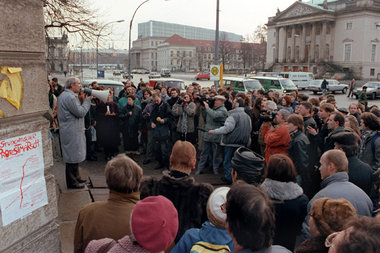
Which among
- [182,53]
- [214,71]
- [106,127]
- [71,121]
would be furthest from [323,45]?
[182,53]

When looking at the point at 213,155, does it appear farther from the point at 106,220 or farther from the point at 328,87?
the point at 328,87

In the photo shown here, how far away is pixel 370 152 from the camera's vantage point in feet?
17.0

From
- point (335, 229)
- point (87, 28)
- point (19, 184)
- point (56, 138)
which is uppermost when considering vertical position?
point (87, 28)

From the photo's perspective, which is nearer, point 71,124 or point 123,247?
point 123,247

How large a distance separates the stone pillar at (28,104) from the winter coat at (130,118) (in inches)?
221

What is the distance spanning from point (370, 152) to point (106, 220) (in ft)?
14.1

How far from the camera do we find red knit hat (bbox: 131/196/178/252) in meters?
1.96

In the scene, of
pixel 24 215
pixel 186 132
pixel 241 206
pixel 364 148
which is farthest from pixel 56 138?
pixel 241 206

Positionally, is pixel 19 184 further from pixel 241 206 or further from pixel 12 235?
pixel 241 206

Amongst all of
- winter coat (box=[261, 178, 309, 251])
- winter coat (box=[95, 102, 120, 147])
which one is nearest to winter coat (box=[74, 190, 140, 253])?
winter coat (box=[261, 178, 309, 251])

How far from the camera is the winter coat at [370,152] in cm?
507

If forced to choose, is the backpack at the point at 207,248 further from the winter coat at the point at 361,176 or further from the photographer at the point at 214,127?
the photographer at the point at 214,127

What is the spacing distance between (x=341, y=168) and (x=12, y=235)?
3.22 metres

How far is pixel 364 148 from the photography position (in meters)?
5.31
